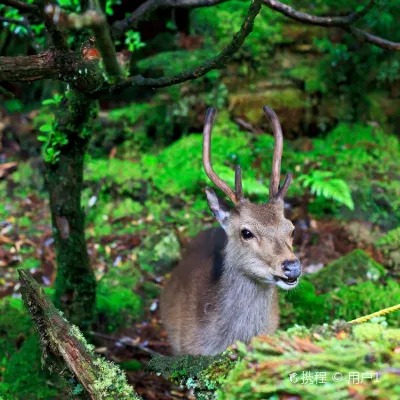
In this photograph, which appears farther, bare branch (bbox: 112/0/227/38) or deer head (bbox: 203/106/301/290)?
bare branch (bbox: 112/0/227/38)

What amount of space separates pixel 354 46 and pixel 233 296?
4625 millimetres

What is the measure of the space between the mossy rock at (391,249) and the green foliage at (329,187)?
0.57m

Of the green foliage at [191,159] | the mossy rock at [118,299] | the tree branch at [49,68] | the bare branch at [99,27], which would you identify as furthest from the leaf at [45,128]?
the green foliage at [191,159]

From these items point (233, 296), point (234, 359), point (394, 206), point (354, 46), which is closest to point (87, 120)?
point (233, 296)

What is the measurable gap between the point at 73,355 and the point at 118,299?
293 cm

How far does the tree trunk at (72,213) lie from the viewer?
4.29 meters

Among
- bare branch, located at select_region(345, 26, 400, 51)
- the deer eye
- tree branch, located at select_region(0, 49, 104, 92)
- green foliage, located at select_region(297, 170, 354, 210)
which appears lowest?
green foliage, located at select_region(297, 170, 354, 210)

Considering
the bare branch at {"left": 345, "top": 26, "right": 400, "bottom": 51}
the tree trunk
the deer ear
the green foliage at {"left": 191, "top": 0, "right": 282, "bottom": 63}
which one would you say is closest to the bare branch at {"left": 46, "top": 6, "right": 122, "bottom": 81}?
the tree trunk

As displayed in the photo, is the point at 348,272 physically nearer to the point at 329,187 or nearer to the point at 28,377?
the point at 329,187

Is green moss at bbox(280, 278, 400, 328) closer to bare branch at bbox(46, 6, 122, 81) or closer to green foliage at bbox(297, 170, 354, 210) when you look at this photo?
green foliage at bbox(297, 170, 354, 210)

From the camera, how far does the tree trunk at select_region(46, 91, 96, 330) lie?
429 centimetres

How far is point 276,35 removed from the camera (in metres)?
8.20

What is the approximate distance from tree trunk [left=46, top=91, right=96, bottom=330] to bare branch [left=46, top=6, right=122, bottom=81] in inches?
18.1

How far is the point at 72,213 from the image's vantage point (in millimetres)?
4672
